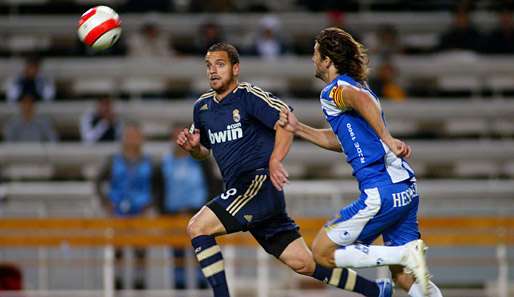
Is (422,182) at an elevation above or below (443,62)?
below

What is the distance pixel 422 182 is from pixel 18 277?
18.7 feet

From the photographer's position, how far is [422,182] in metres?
13.9

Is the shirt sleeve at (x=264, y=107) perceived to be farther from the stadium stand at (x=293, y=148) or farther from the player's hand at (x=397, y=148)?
the stadium stand at (x=293, y=148)

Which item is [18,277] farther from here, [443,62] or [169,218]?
[443,62]

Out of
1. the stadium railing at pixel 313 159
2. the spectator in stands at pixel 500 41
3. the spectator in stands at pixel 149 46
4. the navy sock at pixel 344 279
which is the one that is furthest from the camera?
the spectator in stands at pixel 500 41

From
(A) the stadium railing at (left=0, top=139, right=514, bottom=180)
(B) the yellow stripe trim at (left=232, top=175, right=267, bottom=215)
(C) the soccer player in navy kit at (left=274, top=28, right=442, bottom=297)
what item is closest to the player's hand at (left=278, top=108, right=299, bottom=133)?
(C) the soccer player in navy kit at (left=274, top=28, right=442, bottom=297)

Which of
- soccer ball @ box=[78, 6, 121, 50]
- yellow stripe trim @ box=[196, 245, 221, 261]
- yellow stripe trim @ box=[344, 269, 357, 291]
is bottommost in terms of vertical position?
yellow stripe trim @ box=[344, 269, 357, 291]

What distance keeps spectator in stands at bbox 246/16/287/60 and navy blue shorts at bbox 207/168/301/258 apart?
25.6 ft

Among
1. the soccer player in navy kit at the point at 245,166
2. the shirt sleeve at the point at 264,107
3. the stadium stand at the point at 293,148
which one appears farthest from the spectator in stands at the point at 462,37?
the shirt sleeve at the point at 264,107

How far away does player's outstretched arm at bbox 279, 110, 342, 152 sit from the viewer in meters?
7.33

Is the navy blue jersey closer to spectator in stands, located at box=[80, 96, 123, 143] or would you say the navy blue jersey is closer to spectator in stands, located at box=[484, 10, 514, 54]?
spectator in stands, located at box=[80, 96, 123, 143]

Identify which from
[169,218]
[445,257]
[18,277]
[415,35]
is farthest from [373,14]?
[18,277]

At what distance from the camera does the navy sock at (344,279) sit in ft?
25.8

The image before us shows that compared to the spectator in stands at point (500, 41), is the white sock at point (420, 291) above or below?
below
